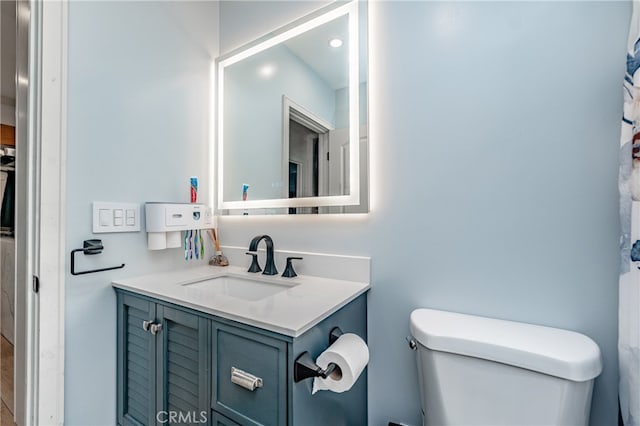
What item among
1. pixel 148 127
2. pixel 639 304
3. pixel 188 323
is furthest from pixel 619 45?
pixel 148 127

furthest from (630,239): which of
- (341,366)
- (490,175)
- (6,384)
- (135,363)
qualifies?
(6,384)

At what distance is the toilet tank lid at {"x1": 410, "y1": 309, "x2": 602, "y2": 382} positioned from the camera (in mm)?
632

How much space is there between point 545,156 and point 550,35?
35cm

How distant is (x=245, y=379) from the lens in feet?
2.34

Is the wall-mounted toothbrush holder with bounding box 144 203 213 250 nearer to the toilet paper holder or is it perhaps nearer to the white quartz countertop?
the white quartz countertop

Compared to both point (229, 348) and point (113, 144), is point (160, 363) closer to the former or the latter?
point (229, 348)

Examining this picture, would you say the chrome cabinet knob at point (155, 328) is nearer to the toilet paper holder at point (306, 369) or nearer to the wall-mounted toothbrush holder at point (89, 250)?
the wall-mounted toothbrush holder at point (89, 250)

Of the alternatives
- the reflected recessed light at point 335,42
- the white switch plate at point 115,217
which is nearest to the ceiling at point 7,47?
the white switch plate at point 115,217

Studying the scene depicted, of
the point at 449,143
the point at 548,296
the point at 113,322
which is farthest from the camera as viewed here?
the point at 113,322

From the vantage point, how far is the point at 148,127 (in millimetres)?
1199

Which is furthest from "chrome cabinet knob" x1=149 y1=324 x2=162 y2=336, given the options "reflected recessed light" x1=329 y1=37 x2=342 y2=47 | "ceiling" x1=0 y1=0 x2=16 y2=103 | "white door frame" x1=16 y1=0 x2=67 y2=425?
"ceiling" x1=0 y1=0 x2=16 y2=103

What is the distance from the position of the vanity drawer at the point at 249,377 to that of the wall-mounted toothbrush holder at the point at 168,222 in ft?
1.90

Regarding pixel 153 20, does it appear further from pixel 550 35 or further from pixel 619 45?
pixel 619 45

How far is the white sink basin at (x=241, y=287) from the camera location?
1148mm
